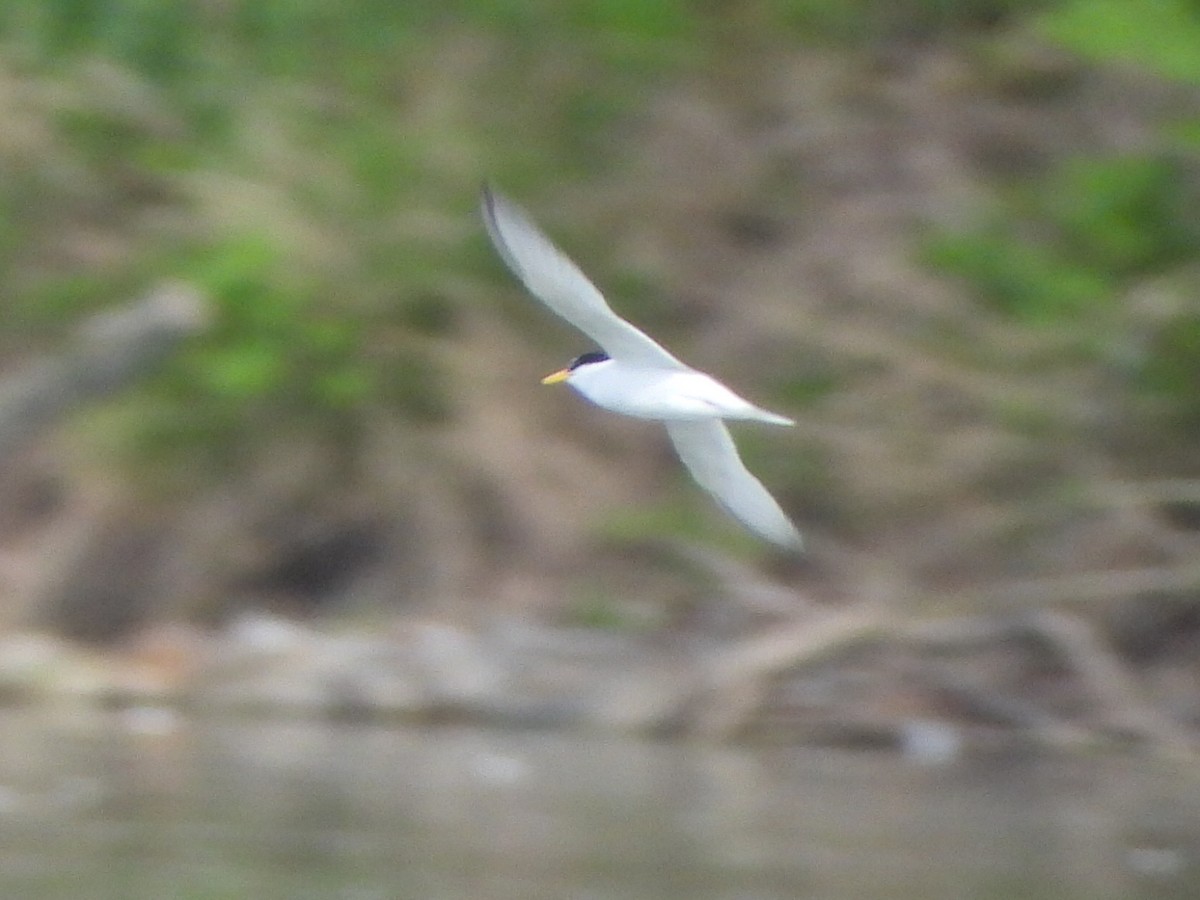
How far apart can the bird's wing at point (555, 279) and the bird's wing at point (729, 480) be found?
905 millimetres

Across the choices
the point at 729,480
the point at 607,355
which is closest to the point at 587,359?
the point at 607,355

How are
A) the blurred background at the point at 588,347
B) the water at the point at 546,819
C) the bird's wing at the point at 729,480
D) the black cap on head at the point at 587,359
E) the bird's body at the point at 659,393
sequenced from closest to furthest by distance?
1. the bird's body at the point at 659,393
2. the black cap on head at the point at 587,359
3. the bird's wing at the point at 729,480
4. the water at the point at 546,819
5. the blurred background at the point at 588,347

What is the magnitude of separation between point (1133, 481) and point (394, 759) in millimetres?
4255

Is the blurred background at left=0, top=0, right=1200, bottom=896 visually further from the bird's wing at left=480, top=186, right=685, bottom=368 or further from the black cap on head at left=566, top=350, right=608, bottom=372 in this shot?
the bird's wing at left=480, top=186, right=685, bottom=368

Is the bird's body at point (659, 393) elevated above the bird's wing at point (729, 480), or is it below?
below

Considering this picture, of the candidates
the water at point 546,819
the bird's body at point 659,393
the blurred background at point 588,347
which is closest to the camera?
the bird's body at point 659,393

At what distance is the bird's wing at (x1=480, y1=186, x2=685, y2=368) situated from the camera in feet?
20.0

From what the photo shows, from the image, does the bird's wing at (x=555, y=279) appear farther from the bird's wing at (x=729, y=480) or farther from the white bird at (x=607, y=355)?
the bird's wing at (x=729, y=480)

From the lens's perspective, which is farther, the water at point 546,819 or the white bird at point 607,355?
the water at point 546,819

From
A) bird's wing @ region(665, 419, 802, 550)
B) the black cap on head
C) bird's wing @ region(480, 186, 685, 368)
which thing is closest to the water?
bird's wing @ region(665, 419, 802, 550)

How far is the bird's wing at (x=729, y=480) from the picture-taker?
7.36 m

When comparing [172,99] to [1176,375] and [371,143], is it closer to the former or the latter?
[371,143]

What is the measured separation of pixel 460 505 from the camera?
1516 cm

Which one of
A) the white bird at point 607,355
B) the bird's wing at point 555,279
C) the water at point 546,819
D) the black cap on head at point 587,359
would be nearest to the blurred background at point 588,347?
the water at point 546,819
